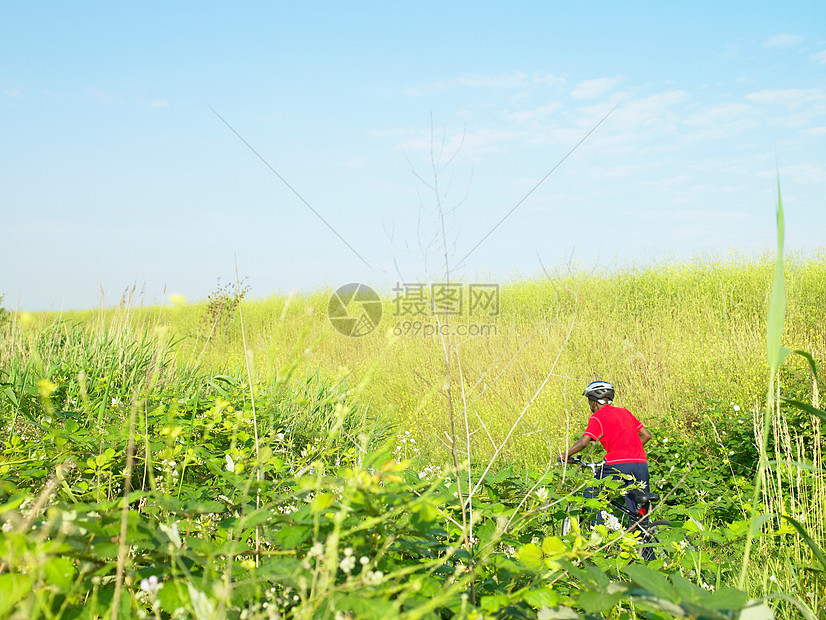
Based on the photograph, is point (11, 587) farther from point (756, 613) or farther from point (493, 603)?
point (756, 613)

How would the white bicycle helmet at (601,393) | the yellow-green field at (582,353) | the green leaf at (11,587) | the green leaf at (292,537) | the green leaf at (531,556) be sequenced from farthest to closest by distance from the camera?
1. the yellow-green field at (582,353)
2. the white bicycle helmet at (601,393)
3. the green leaf at (531,556)
4. the green leaf at (292,537)
5. the green leaf at (11,587)

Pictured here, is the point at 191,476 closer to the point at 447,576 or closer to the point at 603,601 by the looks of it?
the point at 447,576

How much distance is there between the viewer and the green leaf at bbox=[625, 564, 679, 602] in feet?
3.38

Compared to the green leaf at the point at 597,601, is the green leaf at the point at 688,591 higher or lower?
lower

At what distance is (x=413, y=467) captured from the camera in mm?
3410

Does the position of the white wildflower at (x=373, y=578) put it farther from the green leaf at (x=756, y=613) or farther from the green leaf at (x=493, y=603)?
the green leaf at (x=756, y=613)

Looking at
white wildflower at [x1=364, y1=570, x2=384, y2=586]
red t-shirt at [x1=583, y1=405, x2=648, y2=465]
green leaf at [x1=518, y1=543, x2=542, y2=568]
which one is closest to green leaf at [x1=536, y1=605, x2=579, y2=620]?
green leaf at [x1=518, y1=543, x2=542, y2=568]

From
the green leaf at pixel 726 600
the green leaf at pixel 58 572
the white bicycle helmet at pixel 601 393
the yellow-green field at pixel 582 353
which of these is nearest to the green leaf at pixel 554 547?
the green leaf at pixel 726 600

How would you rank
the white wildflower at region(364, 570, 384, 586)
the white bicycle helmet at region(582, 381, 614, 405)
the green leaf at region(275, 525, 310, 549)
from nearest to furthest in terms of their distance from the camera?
the white wildflower at region(364, 570, 384, 586), the green leaf at region(275, 525, 310, 549), the white bicycle helmet at region(582, 381, 614, 405)

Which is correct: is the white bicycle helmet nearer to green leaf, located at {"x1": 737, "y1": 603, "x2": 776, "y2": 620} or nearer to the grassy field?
the grassy field

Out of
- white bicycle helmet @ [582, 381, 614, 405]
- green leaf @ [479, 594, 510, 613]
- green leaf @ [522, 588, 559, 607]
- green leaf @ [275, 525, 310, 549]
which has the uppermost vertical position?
green leaf @ [275, 525, 310, 549]

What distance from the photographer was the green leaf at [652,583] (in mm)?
1030

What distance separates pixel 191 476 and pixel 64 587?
6.82ft

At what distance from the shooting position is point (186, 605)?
0.95m
